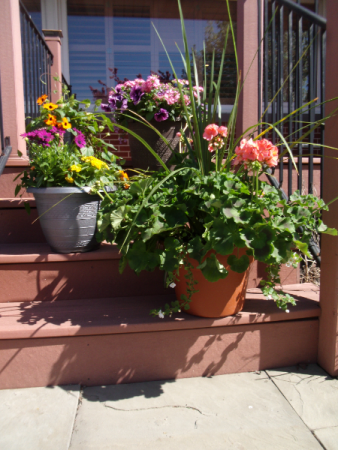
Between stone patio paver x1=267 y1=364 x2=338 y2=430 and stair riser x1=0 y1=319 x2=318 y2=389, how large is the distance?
0.06 metres

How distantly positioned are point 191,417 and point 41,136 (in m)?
1.39

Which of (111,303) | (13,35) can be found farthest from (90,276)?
(13,35)

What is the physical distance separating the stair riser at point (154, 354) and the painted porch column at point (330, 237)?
86 mm

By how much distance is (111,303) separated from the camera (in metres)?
1.67

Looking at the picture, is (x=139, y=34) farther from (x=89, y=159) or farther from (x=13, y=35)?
(x=89, y=159)

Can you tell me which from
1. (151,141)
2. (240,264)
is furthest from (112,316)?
(151,141)

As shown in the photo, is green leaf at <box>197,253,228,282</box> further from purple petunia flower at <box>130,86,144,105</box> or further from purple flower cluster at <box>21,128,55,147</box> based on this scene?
purple petunia flower at <box>130,86,144,105</box>

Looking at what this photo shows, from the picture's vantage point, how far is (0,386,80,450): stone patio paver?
1136 mm

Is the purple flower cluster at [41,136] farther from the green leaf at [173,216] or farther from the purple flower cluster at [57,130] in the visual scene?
the green leaf at [173,216]

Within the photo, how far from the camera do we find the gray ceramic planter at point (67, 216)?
1.70 meters

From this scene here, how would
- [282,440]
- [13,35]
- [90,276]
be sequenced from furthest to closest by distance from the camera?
[13,35] → [90,276] → [282,440]

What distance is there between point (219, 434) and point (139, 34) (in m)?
5.14

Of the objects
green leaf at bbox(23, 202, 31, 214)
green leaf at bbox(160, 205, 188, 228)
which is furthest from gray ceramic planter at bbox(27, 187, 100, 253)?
green leaf at bbox(160, 205, 188, 228)

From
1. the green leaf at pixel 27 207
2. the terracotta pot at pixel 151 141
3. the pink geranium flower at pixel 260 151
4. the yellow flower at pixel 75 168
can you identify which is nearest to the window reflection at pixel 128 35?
the terracotta pot at pixel 151 141
